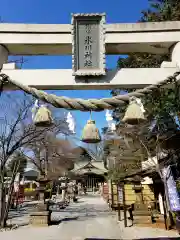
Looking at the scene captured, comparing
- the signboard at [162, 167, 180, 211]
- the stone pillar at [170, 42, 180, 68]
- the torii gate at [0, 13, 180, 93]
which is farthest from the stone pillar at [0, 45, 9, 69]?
the signboard at [162, 167, 180, 211]

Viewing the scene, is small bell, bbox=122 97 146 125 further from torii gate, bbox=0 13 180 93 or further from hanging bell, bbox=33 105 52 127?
hanging bell, bbox=33 105 52 127

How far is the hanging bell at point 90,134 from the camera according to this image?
4074 mm

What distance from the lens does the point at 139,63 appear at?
36.5ft

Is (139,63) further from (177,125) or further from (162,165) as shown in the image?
(162,165)

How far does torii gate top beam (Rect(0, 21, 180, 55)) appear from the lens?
4562 millimetres

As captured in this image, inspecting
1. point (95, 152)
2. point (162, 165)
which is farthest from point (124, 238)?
point (95, 152)

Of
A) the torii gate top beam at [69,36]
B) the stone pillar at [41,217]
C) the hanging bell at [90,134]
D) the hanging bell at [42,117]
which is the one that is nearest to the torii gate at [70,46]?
the torii gate top beam at [69,36]

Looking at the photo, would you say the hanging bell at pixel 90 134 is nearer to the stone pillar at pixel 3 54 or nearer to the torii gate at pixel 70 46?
the torii gate at pixel 70 46

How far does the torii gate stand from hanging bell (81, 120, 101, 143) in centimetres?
72

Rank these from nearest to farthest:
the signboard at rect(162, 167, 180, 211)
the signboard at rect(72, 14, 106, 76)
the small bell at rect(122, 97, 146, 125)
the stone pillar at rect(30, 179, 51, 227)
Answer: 1. the small bell at rect(122, 97, 146, 125)
2. the signboard at rect(72, 14, 106, 76)
3. the signboard at rect(162, 167, 180, 211)
4. the stone pillar at rect(30, 179, 51, 227)

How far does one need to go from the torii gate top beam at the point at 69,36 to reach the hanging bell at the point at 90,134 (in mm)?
1579

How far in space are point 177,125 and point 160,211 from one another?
7120 mm

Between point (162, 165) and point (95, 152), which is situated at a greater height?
point (95, 152)

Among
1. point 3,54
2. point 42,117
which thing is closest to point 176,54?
point 42,117
